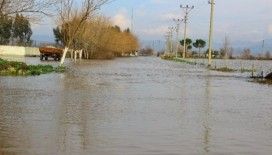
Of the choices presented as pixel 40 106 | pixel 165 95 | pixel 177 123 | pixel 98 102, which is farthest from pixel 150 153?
pixel 165 95

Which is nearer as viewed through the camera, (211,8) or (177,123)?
(177,123)

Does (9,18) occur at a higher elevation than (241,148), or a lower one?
higher

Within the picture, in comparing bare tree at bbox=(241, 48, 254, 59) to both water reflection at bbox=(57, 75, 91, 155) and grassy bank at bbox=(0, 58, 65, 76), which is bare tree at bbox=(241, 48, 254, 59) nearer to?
grassy bank at bbox=(0, 58, 65, 76)

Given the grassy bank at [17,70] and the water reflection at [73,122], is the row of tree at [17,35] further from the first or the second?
the water reflection at [73,122]

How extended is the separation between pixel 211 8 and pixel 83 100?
47934mm

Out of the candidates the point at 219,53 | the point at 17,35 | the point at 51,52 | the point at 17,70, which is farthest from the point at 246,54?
the point at 17,70

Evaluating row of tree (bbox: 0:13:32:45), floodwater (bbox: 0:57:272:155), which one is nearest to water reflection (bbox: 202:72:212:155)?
floodwater (bbox: 0:57:272:155)

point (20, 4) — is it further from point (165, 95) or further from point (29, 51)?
point (29, 51)

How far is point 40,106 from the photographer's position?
15.6 m

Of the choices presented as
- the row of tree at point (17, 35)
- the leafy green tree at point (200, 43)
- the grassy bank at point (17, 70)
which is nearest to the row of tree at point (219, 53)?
the leafy green tree at point (200, 43)

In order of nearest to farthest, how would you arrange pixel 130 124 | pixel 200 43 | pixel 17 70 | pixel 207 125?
pixel 130 124
pixel 207 125
pixel 17 70
pixel 200 43

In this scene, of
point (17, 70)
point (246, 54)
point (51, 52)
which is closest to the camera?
point (17, 70)

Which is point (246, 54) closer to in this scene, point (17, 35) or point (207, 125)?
point (17, 35)

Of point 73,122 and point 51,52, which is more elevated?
point 51,52
